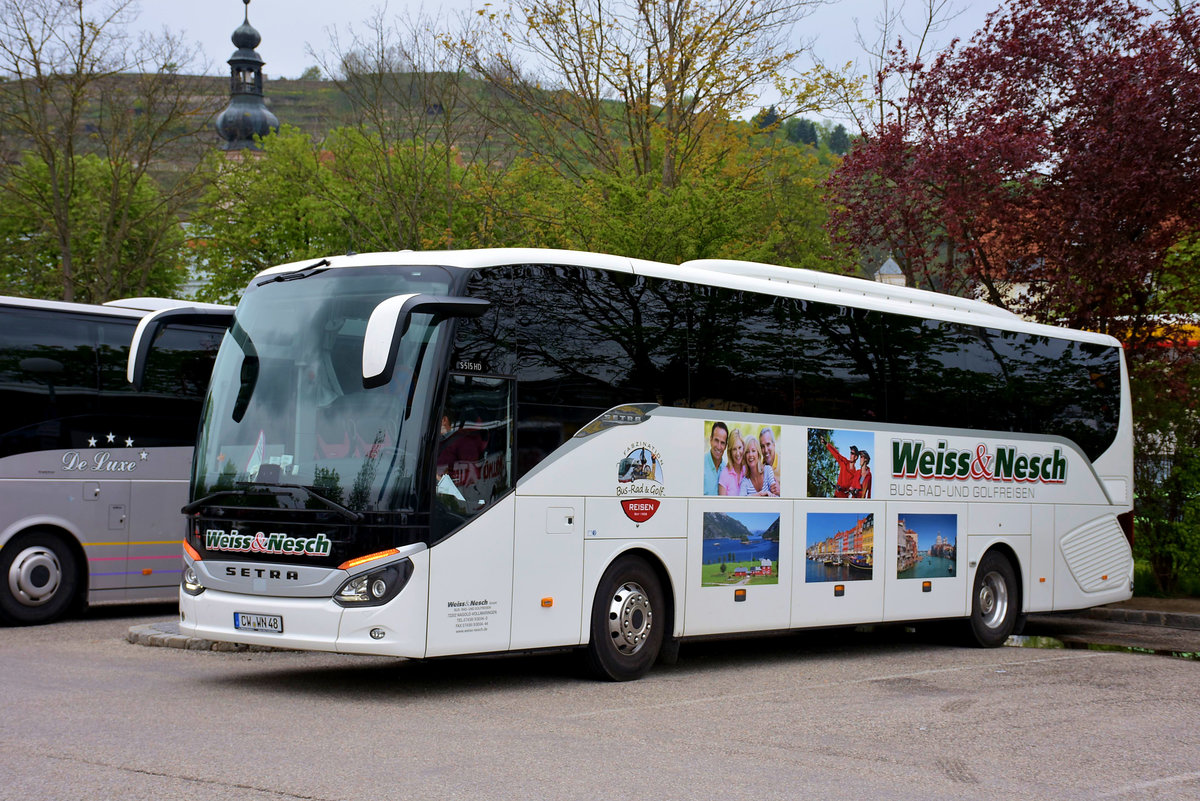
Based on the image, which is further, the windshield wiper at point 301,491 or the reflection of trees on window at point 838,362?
the reflection of trees on window at point 838,362

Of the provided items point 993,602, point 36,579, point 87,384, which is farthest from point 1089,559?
point 36,579

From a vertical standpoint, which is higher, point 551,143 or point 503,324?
point 551,143

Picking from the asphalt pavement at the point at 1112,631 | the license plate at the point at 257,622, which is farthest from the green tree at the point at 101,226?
the license plate at the point at 257,622

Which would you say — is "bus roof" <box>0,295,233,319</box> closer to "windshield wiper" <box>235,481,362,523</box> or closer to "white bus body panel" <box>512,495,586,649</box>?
"windshield wiper" <box>235,481,362,523</box>

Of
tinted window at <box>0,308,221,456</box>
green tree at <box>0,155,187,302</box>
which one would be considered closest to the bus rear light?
tinted window at <box>0,308,221,456</box>

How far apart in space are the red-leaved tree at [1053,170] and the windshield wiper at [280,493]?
1278 centimetres

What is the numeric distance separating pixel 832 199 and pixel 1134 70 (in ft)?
16.6

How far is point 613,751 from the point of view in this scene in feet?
26.9

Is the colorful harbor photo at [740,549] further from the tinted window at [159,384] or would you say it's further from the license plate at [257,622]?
the tinted window at [159,384]

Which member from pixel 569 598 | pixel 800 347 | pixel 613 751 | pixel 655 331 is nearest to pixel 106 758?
pixel 613 751

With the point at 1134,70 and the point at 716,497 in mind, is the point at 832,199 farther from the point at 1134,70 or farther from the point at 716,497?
the point at 716,497

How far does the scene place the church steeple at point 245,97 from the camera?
10981cm

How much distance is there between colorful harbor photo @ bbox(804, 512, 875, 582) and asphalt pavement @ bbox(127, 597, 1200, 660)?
3.41m

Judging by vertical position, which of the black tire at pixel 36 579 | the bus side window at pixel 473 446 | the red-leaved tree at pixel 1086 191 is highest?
the red-leaved tree at pixel 1086 191
